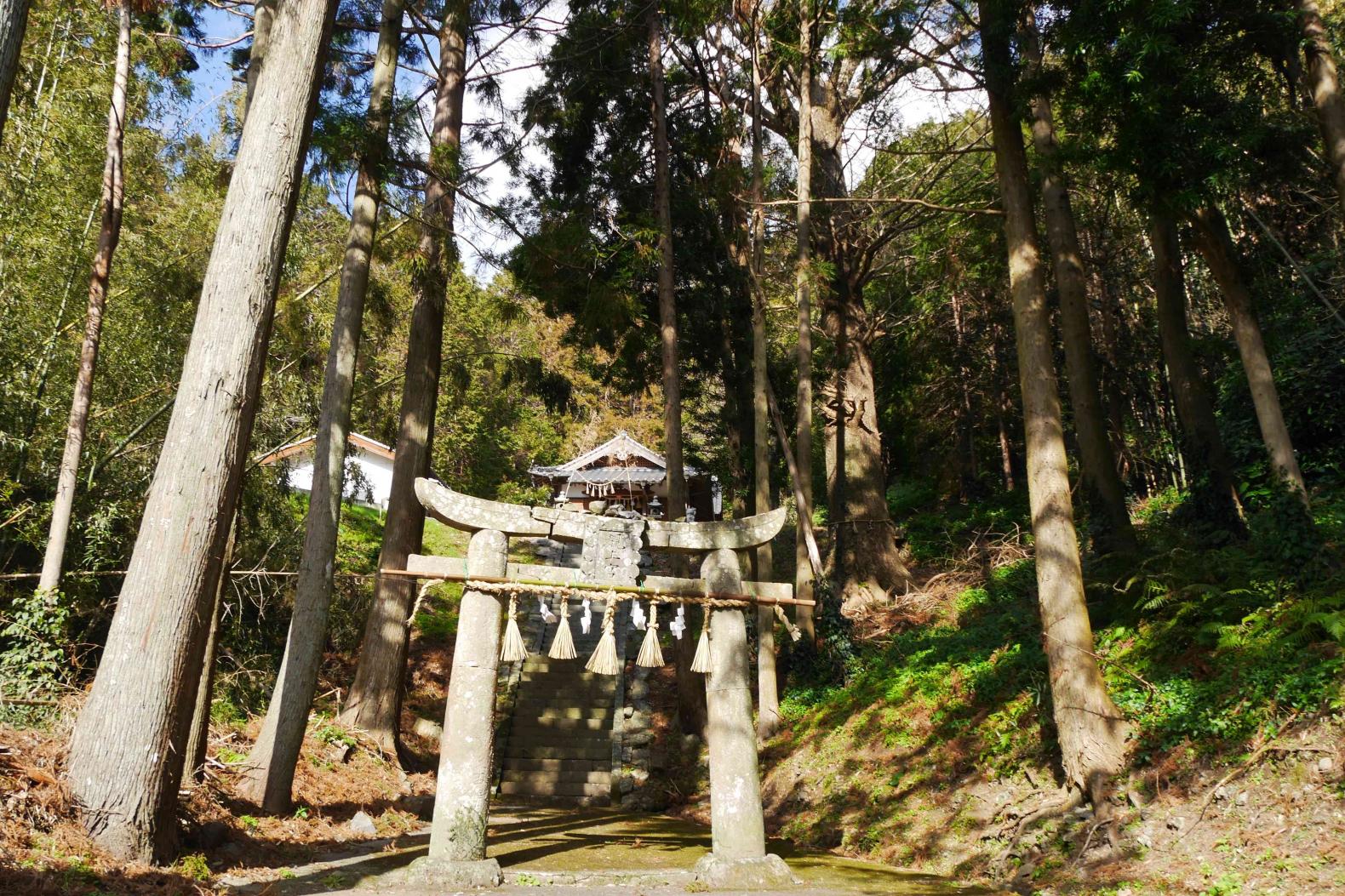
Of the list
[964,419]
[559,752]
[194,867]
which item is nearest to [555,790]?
[559,752]

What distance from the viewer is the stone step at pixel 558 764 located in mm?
13086

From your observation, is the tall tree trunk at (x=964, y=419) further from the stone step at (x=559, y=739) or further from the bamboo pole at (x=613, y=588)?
the bamboo pole at (x=613, y=588)

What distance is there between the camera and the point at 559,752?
44.3 feet

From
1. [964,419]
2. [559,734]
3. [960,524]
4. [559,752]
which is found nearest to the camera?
[559,752]

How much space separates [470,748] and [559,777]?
709 cm

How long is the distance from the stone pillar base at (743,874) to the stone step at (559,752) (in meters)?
7.40

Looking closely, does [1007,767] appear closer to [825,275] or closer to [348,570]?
[825,275]

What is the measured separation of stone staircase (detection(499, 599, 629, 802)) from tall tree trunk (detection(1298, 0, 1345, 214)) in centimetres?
940

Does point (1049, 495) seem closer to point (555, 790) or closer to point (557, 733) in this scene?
point (555, 790)

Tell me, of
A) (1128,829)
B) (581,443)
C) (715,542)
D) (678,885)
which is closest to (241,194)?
(715,542)

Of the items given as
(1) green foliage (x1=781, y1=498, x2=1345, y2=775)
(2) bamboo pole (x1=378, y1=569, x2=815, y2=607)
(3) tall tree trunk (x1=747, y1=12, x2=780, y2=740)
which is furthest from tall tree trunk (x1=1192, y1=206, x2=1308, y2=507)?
(3) tall tree trunk (x1=747, y1=12, x2=780, y2=740)

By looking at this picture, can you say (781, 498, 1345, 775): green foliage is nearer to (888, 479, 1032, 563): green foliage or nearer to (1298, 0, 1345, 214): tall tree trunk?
(1298, 0, 1345, 214): tall tree trunk

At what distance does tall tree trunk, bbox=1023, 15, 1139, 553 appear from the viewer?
31.2 feet

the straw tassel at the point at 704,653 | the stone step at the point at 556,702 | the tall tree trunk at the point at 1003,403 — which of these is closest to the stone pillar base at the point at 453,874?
the straw tassel at the point at 704,653
